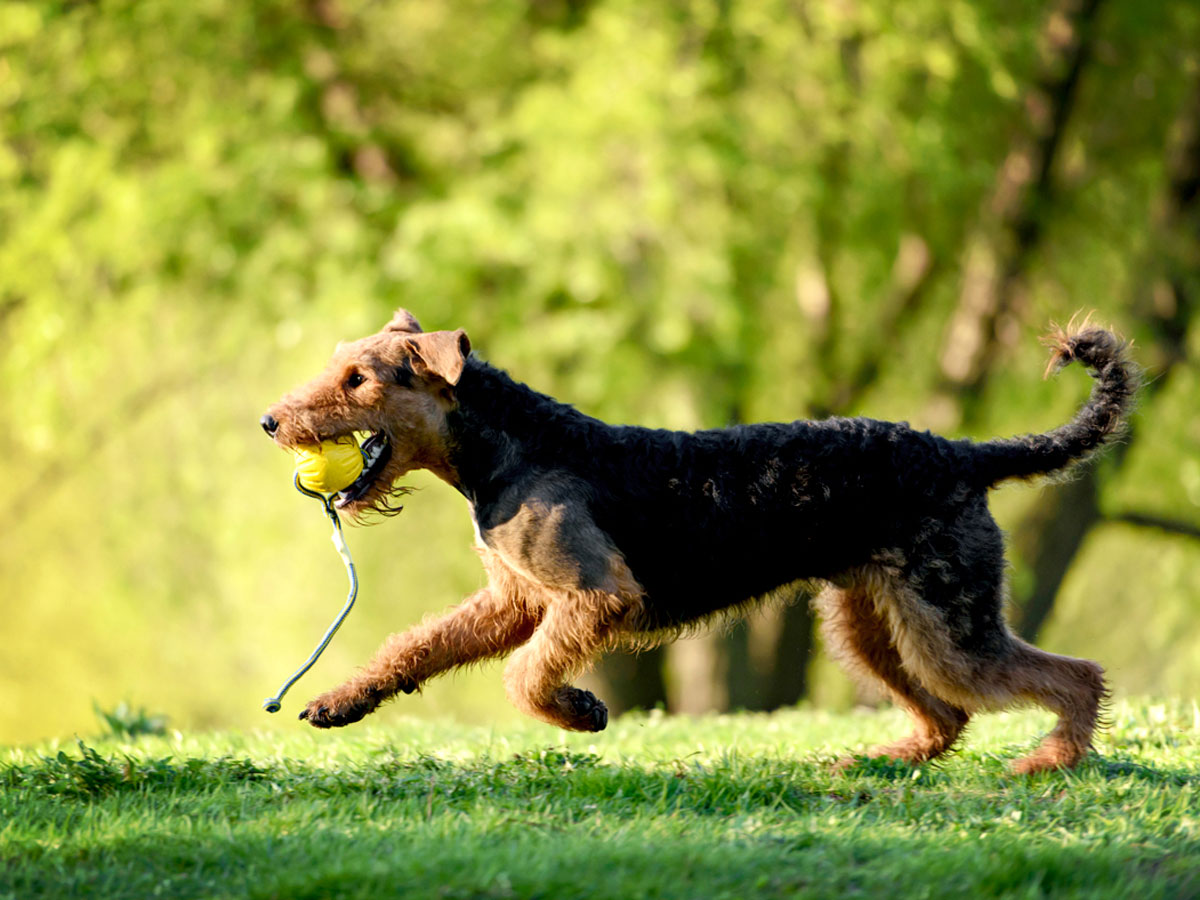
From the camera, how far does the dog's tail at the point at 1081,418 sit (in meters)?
5.09

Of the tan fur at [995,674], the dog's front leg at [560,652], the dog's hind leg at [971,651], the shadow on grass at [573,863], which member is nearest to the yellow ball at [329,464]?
the dog's front leg at [560,652]

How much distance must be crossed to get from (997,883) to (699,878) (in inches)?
32.7

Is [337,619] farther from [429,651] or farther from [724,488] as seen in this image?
[724,488]

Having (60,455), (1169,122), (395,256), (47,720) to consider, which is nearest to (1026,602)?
(1169,122)

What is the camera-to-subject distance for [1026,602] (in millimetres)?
11984

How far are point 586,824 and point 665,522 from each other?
1320 millimetres

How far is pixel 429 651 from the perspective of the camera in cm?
491

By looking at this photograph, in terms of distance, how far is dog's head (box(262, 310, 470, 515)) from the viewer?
15.4ft

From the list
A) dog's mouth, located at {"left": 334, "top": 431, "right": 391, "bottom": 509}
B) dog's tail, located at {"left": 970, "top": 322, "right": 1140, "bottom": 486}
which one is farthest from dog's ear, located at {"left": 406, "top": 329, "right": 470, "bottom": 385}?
dog's tail, located at {"left": 970, "top": 322, "right": 1140, "bottom": 486}

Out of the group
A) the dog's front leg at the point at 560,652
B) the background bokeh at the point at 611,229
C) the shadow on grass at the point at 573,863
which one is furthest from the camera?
the background bokeh at the point at 611,229

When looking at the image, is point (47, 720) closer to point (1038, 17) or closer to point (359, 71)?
point (359, 71)

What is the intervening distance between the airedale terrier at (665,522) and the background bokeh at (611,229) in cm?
518

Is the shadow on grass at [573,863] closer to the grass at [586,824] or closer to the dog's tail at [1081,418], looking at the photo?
the grass at [586,824]

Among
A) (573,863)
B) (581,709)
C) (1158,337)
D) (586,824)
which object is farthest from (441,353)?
(1158,337)
